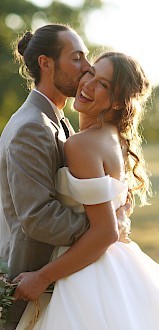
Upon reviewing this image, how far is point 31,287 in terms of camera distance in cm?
365

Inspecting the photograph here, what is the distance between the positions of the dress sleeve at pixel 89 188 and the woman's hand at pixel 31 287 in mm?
358

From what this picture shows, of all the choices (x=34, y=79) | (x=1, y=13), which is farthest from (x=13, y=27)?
(x=34, y=79)

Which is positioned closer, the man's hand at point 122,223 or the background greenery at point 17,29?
the man's hand at point 122,223

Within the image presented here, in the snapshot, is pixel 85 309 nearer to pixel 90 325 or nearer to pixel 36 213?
pixel 90 325

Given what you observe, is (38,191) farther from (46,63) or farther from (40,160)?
(46,63)

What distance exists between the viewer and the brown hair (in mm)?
4125

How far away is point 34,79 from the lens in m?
4.21

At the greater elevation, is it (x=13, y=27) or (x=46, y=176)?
(x=46, y=176)

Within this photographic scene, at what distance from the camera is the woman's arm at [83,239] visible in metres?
3.58

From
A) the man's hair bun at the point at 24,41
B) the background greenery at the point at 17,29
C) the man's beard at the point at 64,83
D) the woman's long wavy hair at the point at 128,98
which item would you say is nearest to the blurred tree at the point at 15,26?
the background greenery at the point at 17,29

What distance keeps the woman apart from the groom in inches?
3.1

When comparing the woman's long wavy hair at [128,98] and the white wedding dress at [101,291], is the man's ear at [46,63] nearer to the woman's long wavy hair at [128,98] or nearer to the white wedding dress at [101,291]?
the woman's long wavy hair at [128,98]

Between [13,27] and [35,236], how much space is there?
22148mm

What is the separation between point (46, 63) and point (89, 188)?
812 millimetres
